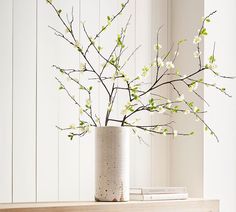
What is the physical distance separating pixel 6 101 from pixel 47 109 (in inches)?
6.5

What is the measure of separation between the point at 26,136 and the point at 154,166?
0.61 meters

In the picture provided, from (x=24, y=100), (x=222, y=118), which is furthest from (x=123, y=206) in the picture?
(x=222, y=118)

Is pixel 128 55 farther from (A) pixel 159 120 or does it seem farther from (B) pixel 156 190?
(B) pixel 156 190

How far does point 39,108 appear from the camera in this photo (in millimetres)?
1988

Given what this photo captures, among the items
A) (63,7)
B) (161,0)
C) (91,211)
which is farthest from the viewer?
(161,0)

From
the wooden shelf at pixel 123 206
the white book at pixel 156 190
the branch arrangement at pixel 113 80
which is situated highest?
the branch arrangement at pixel 113 80

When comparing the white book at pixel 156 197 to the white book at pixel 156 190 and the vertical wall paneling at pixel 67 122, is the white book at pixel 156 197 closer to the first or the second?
the white book at pixel 156 190

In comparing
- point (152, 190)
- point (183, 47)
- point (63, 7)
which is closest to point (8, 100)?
point (63, 7)

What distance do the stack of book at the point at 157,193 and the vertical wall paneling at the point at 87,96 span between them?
7.3 inches

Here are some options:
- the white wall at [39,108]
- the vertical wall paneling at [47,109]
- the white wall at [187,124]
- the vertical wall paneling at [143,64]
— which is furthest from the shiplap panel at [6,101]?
the white wall at [187,124]

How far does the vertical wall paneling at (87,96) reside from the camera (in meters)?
2.09

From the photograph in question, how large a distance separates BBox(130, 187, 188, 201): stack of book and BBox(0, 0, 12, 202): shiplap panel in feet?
1.45

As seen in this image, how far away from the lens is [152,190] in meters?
2.01

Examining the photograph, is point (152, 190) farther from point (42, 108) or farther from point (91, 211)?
point (42, 108)
